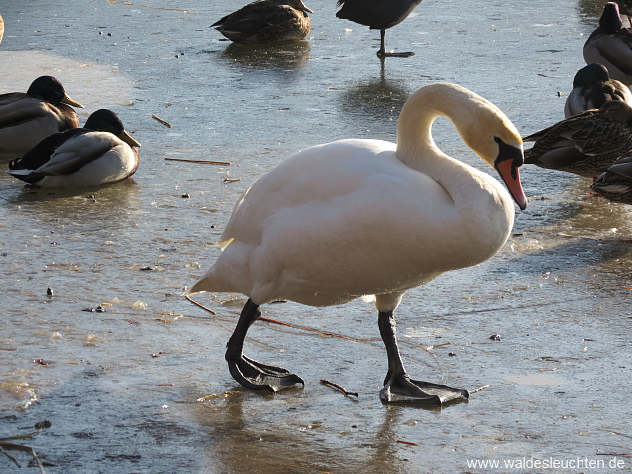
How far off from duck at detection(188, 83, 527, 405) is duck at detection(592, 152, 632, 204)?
214cm

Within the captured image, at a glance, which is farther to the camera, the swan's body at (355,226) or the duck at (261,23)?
the duck at (261,23)

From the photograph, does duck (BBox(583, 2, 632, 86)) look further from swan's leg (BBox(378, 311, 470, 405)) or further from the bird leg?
swan's leg (BBox(378, 311, 470, 405))

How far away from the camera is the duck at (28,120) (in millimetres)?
7684

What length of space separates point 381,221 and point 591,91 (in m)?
4.62

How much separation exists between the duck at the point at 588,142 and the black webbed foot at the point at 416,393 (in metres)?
3.02

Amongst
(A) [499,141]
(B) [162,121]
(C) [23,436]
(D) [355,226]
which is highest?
(A) [499,141]

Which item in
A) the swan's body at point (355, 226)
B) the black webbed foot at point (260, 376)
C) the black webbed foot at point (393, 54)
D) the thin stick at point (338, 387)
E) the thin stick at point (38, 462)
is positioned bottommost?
the black webbed foot at point (393, 54)

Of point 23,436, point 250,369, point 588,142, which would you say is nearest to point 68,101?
point 588,142

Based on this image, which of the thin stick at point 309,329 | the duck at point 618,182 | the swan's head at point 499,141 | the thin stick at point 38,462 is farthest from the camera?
the duck at point 618,182

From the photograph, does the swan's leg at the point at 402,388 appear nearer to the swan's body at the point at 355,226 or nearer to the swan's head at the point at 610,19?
the swan's body at the point at 355,226

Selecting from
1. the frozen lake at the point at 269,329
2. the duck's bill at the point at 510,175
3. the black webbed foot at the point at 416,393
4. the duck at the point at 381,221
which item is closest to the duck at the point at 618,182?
the frozen lake at the point at 269,329

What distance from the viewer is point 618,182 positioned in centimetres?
602

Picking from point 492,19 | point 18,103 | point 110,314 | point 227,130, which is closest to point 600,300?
point 110,314

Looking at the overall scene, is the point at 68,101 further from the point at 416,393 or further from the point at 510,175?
the point at 510,175
